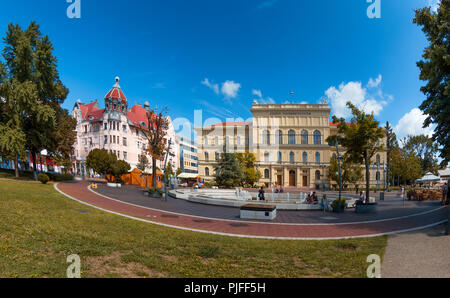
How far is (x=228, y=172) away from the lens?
131ft

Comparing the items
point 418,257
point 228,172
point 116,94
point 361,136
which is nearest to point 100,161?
point 228,172

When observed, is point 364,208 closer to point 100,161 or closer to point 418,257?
point 418,257

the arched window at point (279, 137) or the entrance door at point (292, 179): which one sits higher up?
the arched window at point (279, 137)

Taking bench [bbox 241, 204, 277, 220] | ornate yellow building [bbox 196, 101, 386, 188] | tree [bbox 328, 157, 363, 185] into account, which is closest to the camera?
→ bench [bbox 241, 204, 277, 220]

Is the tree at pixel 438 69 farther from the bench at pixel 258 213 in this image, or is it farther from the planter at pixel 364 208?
the bench at pixel 258 213

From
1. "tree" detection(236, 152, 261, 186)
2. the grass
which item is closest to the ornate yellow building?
"tree" detection(236, 152, 261, 186)

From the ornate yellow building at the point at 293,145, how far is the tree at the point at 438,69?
1655 inches

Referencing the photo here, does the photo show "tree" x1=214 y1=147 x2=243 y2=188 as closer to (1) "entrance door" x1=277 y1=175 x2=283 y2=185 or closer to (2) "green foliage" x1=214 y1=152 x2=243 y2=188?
(2) "green foliage" x1=214 y1=152 x2=243 y2=188

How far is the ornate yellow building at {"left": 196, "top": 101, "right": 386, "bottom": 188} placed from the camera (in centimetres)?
5466

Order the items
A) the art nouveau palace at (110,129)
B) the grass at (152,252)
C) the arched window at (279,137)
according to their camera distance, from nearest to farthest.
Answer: the grass at (152,252) → the art nouveau palace at (110,129) → the arched window at (279,137)

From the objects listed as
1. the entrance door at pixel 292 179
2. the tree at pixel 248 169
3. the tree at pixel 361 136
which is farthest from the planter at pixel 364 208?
the entrance door at pixel 292 179

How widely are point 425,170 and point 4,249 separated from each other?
284 ft

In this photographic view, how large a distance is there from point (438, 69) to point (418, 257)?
364 inches

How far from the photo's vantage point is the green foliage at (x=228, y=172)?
39938mm
